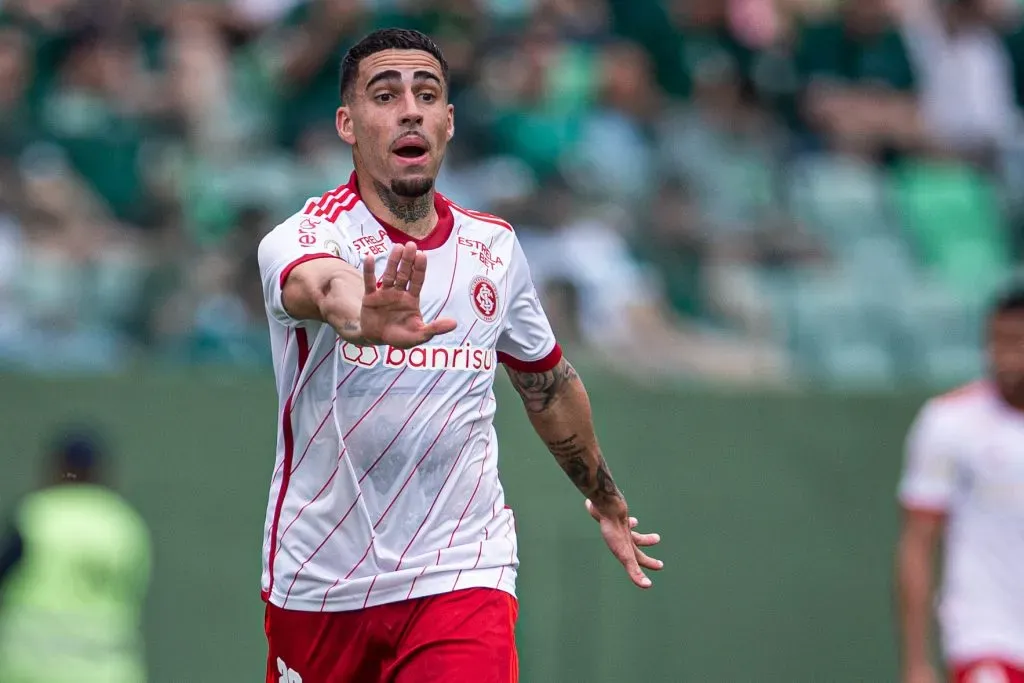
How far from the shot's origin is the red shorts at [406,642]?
17.4 feet

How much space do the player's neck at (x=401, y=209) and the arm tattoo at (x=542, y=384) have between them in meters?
0.71

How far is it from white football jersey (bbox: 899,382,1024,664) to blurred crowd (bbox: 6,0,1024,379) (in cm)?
301

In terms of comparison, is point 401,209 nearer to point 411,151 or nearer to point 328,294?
point 411,151

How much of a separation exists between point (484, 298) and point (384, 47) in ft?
2.81

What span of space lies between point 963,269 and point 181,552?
5988mm

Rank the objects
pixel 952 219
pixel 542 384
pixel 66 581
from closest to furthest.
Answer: pixel 542 384
pixel 66 581
pixel 952 219

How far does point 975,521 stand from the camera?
8.10 meters

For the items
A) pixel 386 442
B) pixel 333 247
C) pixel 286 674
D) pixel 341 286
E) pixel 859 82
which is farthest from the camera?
pixel 859 82

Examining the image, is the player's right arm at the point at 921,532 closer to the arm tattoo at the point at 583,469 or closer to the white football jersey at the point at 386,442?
the arm tattoo at the point at 583,469

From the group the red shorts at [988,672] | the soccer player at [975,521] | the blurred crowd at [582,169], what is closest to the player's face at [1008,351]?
the soccer player at [975,521]

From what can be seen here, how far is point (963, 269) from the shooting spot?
12766mm

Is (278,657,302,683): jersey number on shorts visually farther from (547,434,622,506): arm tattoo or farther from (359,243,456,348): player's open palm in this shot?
(359,243,456,348): player's open palm

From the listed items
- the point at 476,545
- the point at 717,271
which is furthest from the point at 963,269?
the point at 476,545

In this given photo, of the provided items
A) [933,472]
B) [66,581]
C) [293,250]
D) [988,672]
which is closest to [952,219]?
[933,472]
